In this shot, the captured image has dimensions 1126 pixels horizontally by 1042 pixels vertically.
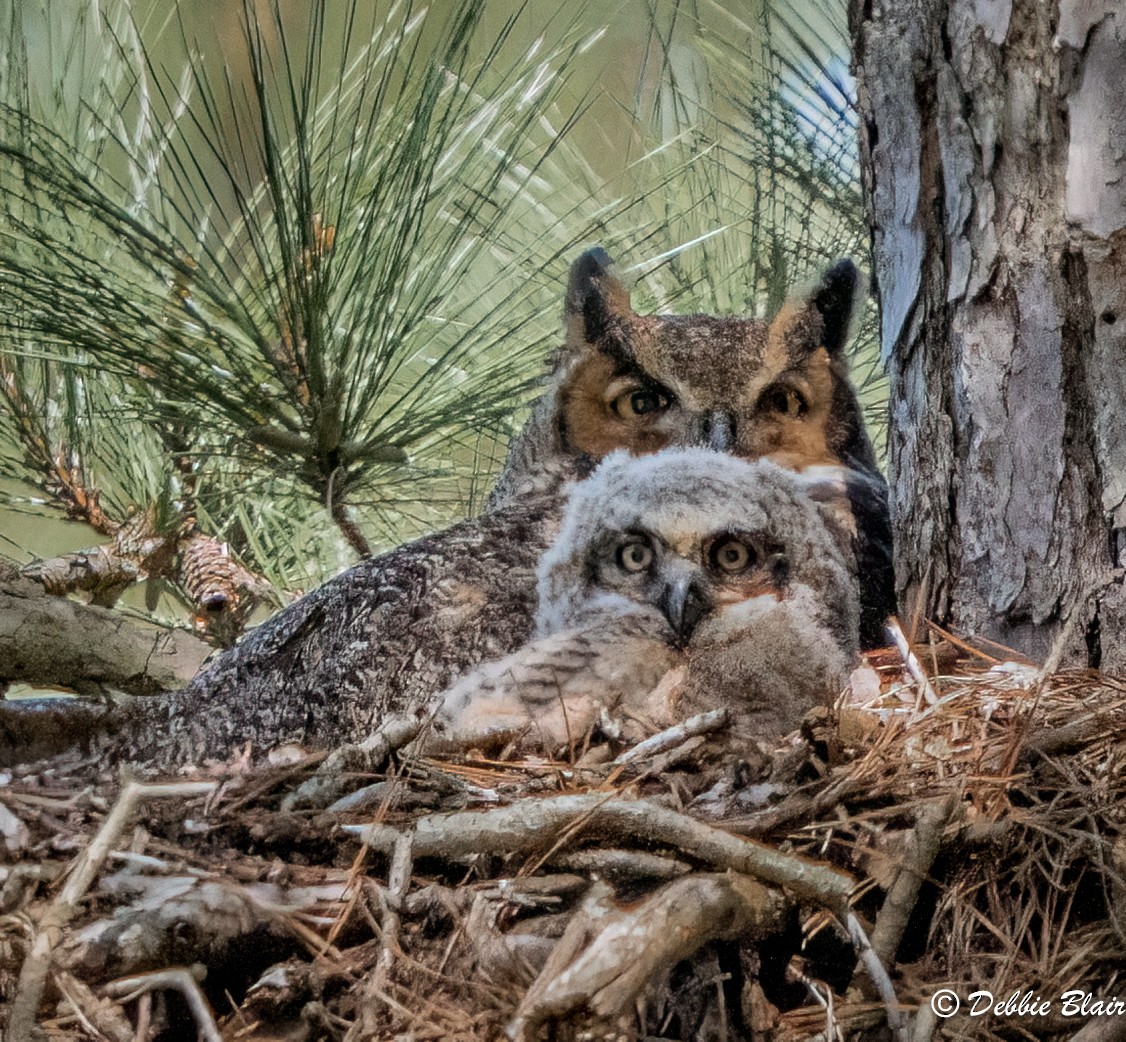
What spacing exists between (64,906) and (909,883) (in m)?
0.70

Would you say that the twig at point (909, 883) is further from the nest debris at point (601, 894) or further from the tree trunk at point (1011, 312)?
the tree trunk at point (1011, 312)

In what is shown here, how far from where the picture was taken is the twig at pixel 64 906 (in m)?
0.87

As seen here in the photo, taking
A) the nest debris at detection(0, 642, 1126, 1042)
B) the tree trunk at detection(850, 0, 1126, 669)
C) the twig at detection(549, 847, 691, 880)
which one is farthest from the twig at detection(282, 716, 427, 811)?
the tree trunk at detection(850, 0, 1126, 669)

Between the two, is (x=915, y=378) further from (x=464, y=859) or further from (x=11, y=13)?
(x=11, y=13)

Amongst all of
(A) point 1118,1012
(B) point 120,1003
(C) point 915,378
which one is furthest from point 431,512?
(A) point 1118,1012

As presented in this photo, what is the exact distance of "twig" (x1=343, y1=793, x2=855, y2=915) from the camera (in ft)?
3.32

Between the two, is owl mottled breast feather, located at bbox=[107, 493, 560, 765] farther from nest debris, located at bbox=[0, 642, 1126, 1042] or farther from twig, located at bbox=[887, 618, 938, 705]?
twig, located at bbox=[887, 618, 938, 705]

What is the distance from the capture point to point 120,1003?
895 mm

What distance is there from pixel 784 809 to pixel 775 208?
1.18 meters

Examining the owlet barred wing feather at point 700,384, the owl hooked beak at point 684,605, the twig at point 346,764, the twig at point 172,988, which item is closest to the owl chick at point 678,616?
the owl hooked beak at point 684,605

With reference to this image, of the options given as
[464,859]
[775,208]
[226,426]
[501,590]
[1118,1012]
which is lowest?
[1118,1012]

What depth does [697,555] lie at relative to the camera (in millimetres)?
1437

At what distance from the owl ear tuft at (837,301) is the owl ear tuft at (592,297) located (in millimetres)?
303

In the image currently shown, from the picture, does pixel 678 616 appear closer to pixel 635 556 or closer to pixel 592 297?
pixel 635 556
